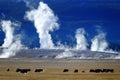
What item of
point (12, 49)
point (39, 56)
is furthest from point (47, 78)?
point (12, 49)

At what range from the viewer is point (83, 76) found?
54.3 metres

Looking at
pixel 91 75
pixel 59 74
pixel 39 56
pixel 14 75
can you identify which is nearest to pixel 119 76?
pixel 91 75

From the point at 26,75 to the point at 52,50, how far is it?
2227 inches

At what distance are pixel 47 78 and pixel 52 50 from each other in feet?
192

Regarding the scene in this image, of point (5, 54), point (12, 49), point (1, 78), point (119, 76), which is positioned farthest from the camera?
point (12, 49)

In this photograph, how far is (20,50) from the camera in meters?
108

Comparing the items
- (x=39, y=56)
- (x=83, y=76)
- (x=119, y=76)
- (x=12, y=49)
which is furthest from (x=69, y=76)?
(x=12, y=49)

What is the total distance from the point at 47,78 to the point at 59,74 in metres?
4.40

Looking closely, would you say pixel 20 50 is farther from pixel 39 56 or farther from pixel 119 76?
pixel 119 76

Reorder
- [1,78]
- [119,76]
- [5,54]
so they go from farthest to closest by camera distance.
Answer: [5,54], [119,76], [1,78]

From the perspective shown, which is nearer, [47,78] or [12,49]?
[47,78]

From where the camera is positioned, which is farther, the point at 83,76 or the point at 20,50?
the point at 20,50

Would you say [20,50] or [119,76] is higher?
[20,50]

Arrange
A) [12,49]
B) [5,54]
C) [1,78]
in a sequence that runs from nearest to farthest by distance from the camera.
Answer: [1,78]
[5,54]
[12,49]
